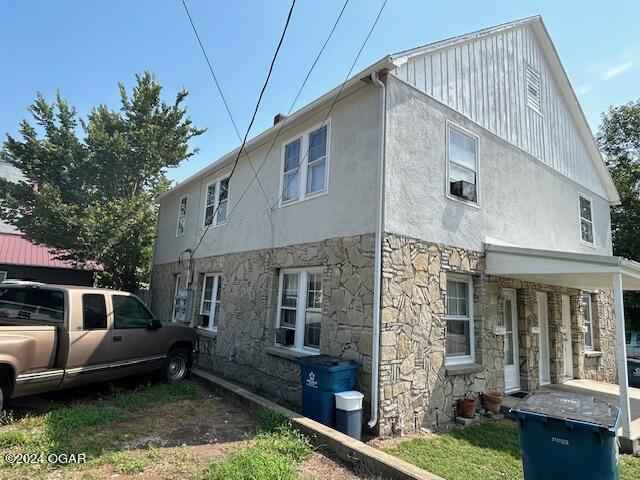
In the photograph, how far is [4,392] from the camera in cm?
525

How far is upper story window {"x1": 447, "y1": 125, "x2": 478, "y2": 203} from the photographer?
7621 millimetres

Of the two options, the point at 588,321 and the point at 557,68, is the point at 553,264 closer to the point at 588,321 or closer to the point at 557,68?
the point at 588,321

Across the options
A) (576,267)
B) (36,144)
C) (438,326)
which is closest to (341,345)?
(438,326)

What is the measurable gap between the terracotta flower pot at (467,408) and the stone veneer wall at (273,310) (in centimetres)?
210

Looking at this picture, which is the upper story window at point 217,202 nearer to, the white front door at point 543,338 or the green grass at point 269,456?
the green grass at point 269,456

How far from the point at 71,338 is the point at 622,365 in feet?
27.8

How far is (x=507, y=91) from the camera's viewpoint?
31.0 feet

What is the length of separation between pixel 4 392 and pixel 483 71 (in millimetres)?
10475

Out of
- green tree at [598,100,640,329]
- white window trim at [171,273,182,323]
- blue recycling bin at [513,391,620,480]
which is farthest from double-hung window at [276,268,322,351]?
green tree at [598,100,640,329]

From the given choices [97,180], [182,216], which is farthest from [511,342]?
[97,180]

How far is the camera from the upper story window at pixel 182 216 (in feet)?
44.4

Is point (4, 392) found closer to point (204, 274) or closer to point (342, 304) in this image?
point (342, 304)

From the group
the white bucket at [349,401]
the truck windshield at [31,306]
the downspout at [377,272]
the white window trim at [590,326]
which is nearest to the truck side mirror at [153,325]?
the truck windshield at [31,306]

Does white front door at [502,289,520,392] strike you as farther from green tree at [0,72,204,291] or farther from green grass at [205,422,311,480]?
green tree at [0,72,204,291]
